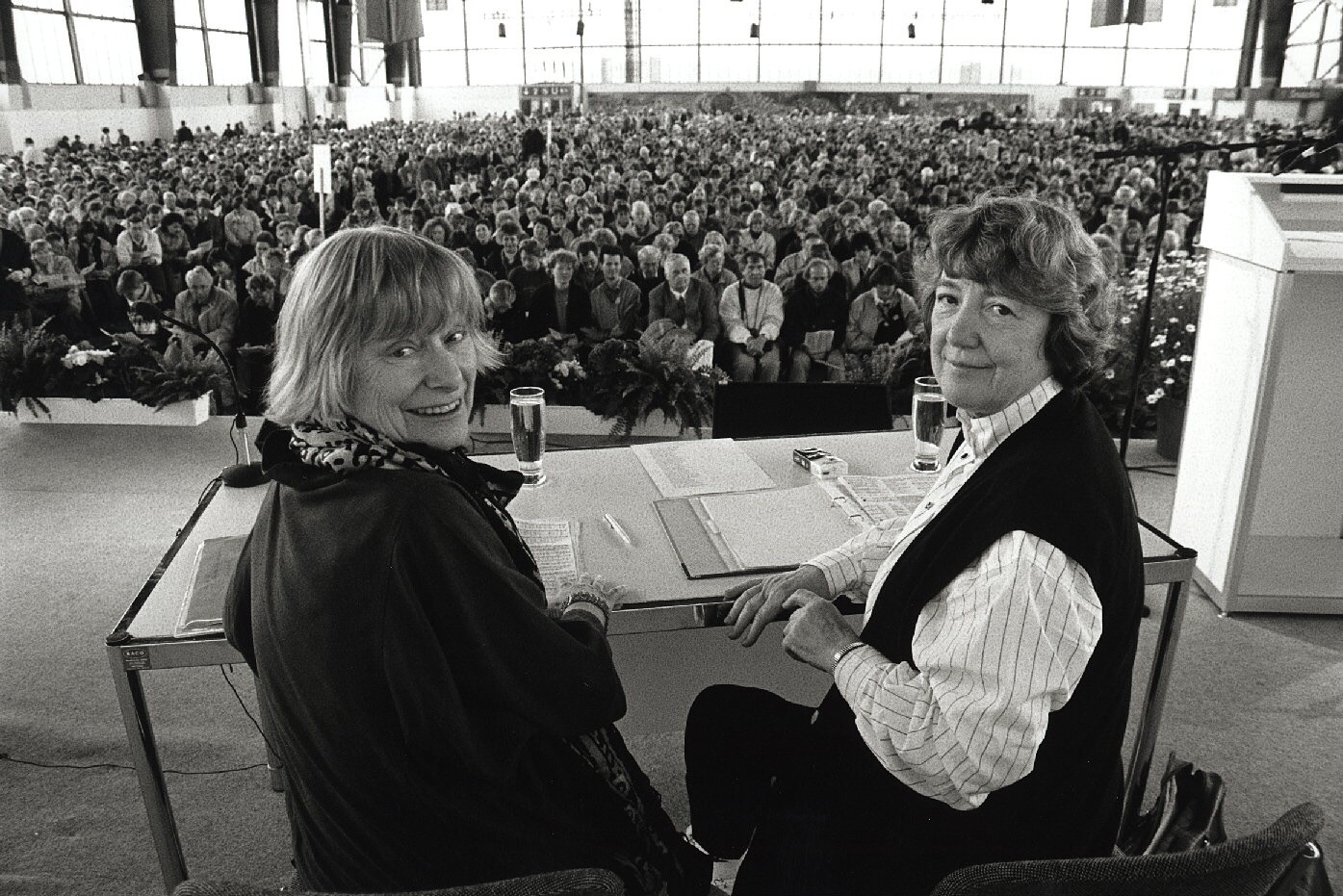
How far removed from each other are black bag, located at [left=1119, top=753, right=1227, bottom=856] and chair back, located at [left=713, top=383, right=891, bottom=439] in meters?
1.71

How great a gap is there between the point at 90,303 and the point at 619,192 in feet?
23.5

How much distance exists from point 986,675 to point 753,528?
89 centimetres

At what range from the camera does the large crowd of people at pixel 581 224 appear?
6.50m

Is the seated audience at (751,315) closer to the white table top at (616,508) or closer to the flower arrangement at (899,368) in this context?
the flower arrangement at (899,368)

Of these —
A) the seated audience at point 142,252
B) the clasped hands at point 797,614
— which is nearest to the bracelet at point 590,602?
the clasped hands at point 797,614

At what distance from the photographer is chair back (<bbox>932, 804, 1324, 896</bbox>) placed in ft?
3.09

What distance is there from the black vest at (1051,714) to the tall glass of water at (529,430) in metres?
1.01

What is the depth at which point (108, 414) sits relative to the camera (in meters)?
5.80

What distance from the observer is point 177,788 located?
271 centimetres

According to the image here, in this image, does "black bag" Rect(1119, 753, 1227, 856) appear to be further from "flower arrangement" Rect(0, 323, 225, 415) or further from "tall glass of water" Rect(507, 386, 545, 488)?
"flower arrangement" Rect(0, 323, 225, 415)

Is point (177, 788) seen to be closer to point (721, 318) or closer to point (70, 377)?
point (70, 377)

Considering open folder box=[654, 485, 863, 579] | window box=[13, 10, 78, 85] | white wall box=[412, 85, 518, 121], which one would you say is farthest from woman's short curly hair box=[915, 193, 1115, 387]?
white wall box=[412, 85, 518, 121]

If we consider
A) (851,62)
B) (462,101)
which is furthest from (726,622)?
(462,101)

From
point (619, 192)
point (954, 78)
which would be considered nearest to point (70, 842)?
point (619, 192)
